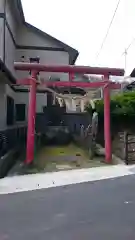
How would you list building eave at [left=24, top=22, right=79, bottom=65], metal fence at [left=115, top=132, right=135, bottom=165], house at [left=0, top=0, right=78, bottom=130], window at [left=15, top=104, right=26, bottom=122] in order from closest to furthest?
metal fence at [left=115, top=132, right=135, bottom=165], house at [left=0, top=0, right=78, bottom=130], window at [left=15, top=104, right=26, bottom=122], building eave at [left=24, top=22, right=79, bottom=65]

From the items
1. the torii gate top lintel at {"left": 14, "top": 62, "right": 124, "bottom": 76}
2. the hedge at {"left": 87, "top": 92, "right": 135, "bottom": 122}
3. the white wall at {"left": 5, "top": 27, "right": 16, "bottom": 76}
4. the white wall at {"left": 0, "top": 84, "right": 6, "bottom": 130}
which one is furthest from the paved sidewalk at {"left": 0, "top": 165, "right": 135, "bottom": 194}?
the white wall at {"left": 5, "top": 27, "right": 16, "bottom": 76}

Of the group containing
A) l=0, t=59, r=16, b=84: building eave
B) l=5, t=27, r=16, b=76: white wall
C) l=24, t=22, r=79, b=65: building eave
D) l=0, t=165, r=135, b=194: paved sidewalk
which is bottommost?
l=0, t=165, r=135, b=194: paved sidewalk

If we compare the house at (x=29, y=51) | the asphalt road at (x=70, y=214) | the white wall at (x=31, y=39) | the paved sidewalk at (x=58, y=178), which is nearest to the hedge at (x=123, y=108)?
the paved sidewalk at (x=58, y=178)

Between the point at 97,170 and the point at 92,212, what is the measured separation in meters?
4.77

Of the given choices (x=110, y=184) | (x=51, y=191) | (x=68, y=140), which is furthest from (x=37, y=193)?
(x=68, y=140)

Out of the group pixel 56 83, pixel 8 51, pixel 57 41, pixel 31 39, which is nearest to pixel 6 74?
pixel 56 83

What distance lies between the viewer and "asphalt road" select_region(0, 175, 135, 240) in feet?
15.5

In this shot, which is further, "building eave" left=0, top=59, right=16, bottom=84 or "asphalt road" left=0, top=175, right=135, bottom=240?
"building eave" left=0, top=59, right=16, bottom=84

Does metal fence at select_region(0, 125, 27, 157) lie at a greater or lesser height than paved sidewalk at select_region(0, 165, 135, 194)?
greater

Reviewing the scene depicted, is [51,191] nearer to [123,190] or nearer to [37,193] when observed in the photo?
[37,193]

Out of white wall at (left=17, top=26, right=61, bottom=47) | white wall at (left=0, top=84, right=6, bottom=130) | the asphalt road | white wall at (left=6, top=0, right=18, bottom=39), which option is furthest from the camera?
white wall at (left=17, top=26, right=61, bottom=47)

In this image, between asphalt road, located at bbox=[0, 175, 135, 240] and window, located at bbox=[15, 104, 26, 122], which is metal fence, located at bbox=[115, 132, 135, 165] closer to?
asphalt road, located at bbox=[0, 175, 135, 240]

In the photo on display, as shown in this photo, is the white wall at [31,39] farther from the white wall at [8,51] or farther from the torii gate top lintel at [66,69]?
the torii gate top lintel at [66,69]

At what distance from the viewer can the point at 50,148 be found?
1535cm
